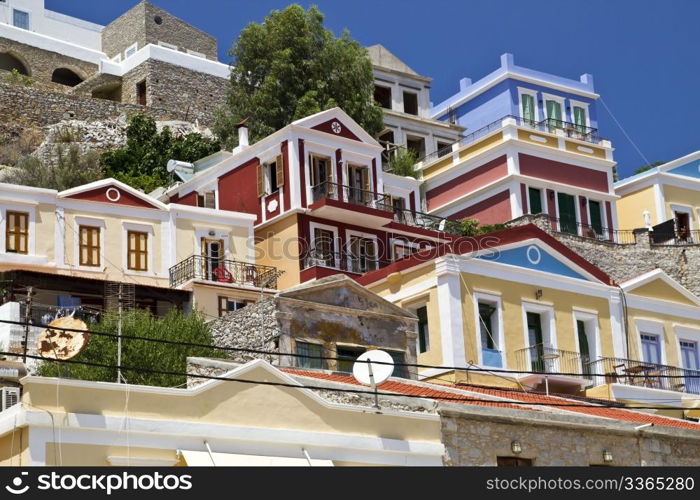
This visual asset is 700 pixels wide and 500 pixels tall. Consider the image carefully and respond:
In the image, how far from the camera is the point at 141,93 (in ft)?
247

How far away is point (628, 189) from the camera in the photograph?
198 feet

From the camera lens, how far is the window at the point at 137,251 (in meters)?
44.0

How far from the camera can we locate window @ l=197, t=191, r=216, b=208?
51.2 m

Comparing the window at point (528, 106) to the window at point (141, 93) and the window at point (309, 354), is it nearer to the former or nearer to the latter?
the window at point (141, 93)

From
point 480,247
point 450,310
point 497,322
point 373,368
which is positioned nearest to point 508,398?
point 373,368

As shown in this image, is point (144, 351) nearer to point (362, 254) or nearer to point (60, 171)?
point (362, 254)

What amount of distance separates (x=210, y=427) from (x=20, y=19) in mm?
67304

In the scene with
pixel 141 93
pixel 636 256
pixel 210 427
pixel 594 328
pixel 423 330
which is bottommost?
pixel 210 427

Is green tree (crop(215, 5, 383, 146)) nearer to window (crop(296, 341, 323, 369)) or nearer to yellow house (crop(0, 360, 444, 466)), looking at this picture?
window (crop(296, 341, 323, 369))

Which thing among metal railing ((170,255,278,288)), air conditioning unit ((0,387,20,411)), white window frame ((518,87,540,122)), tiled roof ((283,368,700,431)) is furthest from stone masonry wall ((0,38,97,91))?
air conditioning unit ((0,387,20,411))
